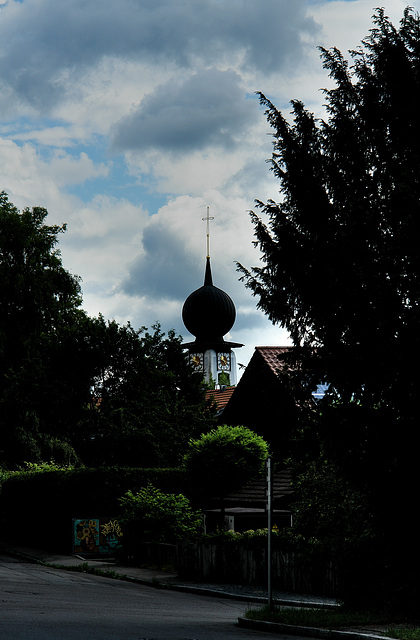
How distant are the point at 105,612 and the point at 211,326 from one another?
99.2 meters

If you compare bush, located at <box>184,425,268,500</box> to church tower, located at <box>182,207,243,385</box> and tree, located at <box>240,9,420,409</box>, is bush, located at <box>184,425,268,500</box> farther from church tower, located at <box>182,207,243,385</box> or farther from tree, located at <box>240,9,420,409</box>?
church tower, located at <box>182,207,243,385</box>

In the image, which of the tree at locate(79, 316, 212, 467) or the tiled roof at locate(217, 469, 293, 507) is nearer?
the tiled roof at locate(217, 469, 293, 507)

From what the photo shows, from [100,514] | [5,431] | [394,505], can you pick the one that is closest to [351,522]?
[394,505]

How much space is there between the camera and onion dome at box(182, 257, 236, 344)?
10825 cm

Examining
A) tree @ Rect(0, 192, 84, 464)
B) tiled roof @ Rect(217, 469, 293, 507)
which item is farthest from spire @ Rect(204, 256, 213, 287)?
tiled roof @ Rect(217, 469, 293, 507)

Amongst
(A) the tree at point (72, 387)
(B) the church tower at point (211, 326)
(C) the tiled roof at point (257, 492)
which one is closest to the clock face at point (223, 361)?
(B) the church tower at point (211, 326)

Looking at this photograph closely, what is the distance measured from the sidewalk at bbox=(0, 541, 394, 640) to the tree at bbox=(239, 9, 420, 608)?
7.92 ft

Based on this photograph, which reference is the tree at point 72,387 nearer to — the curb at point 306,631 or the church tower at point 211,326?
the curb at point 306,631

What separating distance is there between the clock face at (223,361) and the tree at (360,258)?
103880 millimetres

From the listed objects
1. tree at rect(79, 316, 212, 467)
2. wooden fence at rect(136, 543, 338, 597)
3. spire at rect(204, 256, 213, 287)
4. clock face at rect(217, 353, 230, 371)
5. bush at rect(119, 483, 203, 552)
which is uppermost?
spire at rect(204, 256, 213, 287)

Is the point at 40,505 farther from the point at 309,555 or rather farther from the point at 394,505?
the point at 394,505

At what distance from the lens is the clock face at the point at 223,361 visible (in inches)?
4737

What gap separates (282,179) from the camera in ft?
54.1

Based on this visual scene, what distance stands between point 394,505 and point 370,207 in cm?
504
